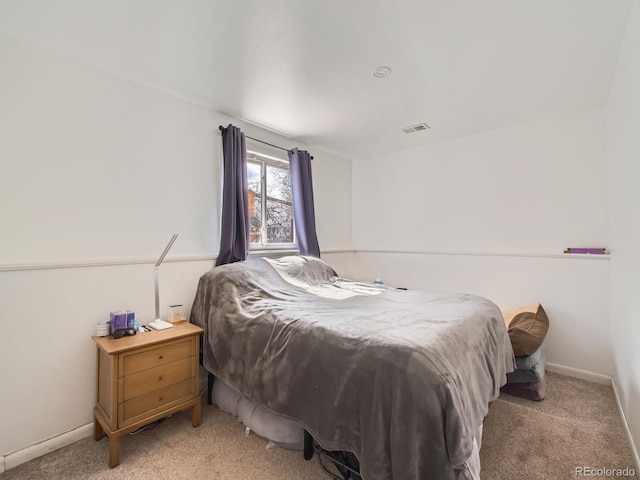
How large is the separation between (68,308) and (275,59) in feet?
6.70

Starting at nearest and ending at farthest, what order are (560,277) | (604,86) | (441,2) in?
1. (441,2)
2. (604,86)
3. (560,277)

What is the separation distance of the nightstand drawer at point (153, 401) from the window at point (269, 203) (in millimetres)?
1455

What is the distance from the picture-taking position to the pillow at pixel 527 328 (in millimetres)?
2312

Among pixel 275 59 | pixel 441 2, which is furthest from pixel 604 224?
pixel 275 59

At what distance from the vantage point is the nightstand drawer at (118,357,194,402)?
1.68 meters

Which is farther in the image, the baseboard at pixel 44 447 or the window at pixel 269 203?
the window at pixel 269 203

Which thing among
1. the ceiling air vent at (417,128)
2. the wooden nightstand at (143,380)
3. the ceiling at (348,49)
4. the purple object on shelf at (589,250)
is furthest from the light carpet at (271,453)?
the ceiling air vent at (417,128)

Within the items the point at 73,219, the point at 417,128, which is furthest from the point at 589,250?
the point at 73,219

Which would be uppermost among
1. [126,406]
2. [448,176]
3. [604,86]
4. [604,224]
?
[604,86]

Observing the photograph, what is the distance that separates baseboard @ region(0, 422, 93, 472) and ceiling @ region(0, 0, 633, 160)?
92.0 inches

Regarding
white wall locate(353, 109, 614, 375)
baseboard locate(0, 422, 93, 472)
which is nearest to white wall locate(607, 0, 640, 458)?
white wall locate(353, 109, 614, 375)

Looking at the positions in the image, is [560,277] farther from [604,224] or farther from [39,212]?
[39,212]

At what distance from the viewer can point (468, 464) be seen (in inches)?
45.8

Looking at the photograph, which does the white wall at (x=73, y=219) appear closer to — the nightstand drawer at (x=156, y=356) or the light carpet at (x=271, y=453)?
the light carpet at (x=271, y=453)
